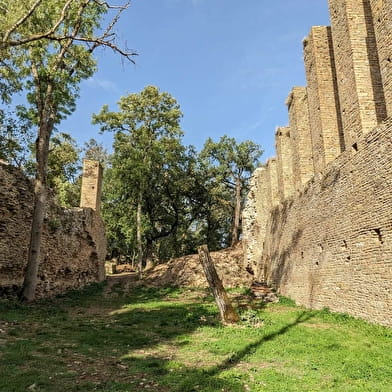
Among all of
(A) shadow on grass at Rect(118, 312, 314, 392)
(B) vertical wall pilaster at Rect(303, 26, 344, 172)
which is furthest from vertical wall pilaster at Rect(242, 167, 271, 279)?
(A) shadow on grass at Rect(118, 312, 314, 392)

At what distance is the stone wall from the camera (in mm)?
8891

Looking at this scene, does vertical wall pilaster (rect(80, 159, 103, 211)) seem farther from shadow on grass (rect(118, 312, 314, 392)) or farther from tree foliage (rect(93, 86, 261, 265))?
shadow on grass (rect(118, 312, 314, 392))

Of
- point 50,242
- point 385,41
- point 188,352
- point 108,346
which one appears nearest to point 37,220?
point 50,242

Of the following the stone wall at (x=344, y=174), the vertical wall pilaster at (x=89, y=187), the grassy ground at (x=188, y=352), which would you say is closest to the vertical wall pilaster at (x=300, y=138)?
the stone wall at (x=344, y=174)

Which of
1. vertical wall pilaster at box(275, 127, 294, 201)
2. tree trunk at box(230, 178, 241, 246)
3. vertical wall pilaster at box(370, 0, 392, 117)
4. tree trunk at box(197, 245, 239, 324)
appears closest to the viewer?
vertical wall pilaster at box(370, 0, 392, 117)

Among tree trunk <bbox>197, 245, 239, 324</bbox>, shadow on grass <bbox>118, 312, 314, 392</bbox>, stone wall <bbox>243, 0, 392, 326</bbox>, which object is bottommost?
shadow on grass <bbox>118, 312, 314, 392</bbox>

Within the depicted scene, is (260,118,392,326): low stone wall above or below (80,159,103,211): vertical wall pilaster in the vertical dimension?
below

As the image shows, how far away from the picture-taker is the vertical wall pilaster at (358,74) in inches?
412

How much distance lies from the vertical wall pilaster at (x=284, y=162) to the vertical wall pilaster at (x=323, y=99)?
3583 millimetres

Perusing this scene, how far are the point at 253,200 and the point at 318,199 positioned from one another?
9.96 metres

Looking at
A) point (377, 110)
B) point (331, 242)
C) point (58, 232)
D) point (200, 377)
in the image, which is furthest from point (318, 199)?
point (58, 232)

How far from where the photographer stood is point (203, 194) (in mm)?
34031

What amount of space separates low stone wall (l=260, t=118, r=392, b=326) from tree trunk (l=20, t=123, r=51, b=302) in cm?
1006

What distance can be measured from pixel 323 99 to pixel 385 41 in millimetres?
3780
